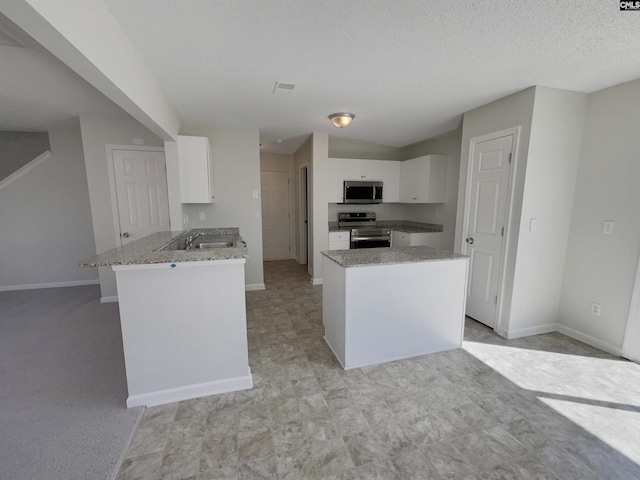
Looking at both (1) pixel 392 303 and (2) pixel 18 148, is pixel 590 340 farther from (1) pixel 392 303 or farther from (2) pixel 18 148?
(2) pixel 18 148

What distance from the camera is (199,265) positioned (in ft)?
5.99

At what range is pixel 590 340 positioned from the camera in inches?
103

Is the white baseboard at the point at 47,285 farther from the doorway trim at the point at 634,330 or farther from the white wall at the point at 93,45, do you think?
the doorway trim at the point at 634,330

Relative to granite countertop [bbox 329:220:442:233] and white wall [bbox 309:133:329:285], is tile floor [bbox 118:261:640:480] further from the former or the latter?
granite countertop [bbox 329:220:442:233]

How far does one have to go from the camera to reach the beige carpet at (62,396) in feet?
4.73

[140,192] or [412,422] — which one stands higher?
[140,192]

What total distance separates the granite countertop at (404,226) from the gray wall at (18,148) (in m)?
→ 4.79

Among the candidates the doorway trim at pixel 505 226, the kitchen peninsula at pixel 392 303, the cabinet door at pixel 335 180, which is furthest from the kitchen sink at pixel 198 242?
the doorway trim at pixel 505 226

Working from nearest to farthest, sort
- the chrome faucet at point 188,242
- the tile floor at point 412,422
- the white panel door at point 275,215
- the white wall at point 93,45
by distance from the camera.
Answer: the white wall at point 93,45
the tile floor at point 412,422
the chrome faucet at point 188,242
the white panel door at point 275,215

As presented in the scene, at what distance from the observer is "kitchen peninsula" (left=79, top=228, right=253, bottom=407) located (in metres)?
1.77

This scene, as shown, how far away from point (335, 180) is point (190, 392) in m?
3.54

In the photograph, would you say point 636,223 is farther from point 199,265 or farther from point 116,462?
point 116,462

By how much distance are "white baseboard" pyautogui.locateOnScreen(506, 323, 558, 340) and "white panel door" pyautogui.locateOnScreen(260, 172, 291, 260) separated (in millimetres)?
4617

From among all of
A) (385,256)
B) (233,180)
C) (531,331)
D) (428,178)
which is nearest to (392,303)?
(385,256)
